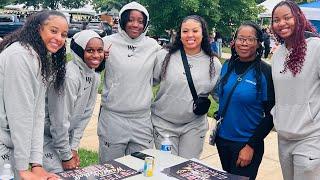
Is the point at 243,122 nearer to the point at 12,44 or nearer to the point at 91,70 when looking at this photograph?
the point at 91,70

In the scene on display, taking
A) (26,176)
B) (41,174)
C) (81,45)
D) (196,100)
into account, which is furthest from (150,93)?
(26,176)

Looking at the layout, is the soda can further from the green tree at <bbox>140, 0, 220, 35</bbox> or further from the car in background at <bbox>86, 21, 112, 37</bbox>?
the car in background at <bbox>86, 21, 112, 37</bbox>

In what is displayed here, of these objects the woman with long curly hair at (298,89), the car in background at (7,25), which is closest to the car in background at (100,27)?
the car in background at (7,25)

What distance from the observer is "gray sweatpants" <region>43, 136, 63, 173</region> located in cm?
331

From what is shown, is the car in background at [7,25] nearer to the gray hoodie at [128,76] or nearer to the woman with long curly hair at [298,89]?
the gray hoodie at [128,76]

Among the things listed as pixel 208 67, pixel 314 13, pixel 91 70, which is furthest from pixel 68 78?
pixel 314 13

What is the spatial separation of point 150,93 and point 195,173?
3.58 feet

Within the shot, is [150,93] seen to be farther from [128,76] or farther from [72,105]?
[72,105]

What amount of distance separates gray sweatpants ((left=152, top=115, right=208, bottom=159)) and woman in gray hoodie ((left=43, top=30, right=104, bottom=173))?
2.21 ft

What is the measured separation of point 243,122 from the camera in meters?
3.52

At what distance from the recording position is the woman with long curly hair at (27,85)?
2.57 metres

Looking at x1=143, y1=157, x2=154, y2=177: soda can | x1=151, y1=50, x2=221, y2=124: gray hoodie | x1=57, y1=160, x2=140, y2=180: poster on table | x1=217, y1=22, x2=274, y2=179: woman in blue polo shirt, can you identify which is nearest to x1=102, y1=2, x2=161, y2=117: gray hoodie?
x1=151, y1=50, x2=221, y2=124: gray hoodie

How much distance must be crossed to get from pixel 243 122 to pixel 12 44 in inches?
75.7

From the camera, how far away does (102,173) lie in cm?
291
